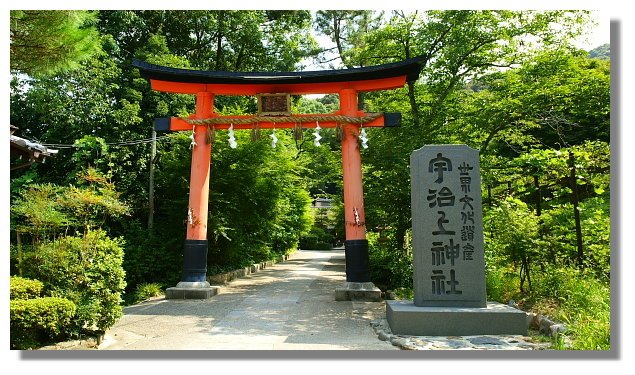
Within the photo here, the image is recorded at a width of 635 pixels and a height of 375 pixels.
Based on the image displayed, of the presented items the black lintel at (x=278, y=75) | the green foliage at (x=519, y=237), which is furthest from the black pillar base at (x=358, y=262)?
the black lintel at (x=278, y=75)

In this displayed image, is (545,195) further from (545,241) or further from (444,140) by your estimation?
(545,241)

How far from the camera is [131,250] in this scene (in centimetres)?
1275

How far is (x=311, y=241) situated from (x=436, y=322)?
32230mm

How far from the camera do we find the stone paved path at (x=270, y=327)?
5809 mm

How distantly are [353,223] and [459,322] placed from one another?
411cm

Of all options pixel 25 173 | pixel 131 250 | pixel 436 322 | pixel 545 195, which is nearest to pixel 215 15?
pixel 25 173

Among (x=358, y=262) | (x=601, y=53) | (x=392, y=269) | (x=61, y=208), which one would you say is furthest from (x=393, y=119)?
(x=601, y=53)

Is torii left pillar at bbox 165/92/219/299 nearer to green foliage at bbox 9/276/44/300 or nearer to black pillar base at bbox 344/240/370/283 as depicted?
black pillar base at bbox 344/240/370/283

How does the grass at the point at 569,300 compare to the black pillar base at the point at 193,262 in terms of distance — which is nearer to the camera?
the grass at the point at 569,300

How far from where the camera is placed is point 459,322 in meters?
6.23

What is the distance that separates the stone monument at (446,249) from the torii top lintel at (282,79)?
3.57 m

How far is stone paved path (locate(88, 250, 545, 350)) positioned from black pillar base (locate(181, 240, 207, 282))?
26.2 inches

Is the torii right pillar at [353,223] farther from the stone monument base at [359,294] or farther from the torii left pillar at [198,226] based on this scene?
the torii left pillar at [198,226]

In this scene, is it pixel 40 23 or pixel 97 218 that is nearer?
pixel 40 23
